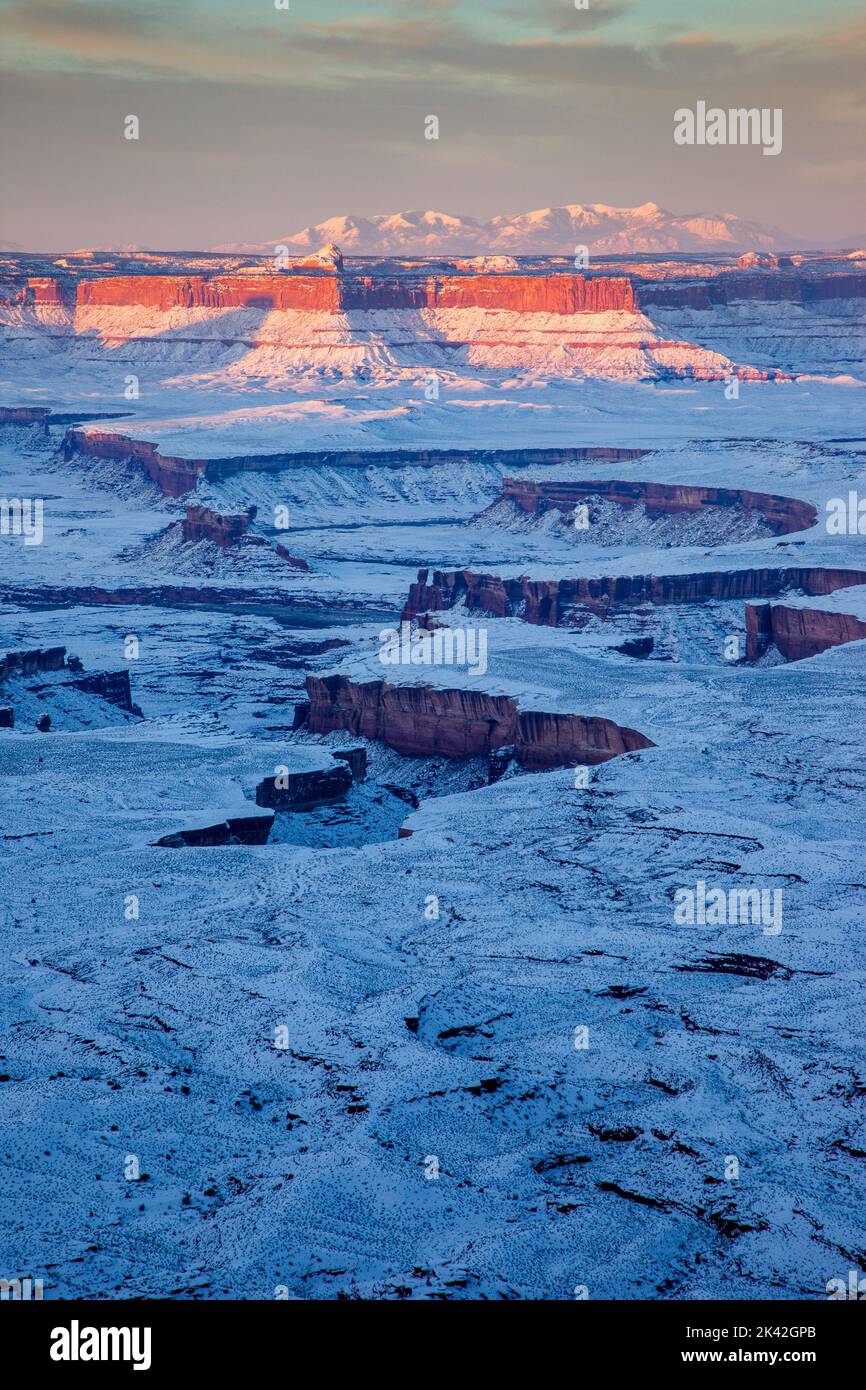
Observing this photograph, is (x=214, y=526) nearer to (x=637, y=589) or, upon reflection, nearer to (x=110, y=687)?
(x=637, y=589)

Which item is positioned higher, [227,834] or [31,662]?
[31,662]

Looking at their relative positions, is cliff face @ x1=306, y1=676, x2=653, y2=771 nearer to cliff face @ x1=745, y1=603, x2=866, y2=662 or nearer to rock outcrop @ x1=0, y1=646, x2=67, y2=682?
rock outcrop @ x1=0, y1=646, x2=67, y2=682

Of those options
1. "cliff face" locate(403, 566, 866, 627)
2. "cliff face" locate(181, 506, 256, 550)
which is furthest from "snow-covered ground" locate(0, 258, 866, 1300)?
"cliff face" locate(181, 506, 256, 550)

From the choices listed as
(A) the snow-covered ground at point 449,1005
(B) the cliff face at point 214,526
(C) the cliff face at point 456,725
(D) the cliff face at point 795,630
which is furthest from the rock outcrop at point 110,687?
(B) the cliff face at point 214,526

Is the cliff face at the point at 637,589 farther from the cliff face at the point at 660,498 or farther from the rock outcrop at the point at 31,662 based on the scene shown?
the rock outcrop at the point at 31,662

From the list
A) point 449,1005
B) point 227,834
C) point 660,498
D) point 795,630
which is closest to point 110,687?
point 227,834

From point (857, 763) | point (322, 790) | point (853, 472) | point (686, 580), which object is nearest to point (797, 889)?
point (857, 763)

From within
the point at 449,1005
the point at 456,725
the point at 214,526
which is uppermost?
the point at 214,526
